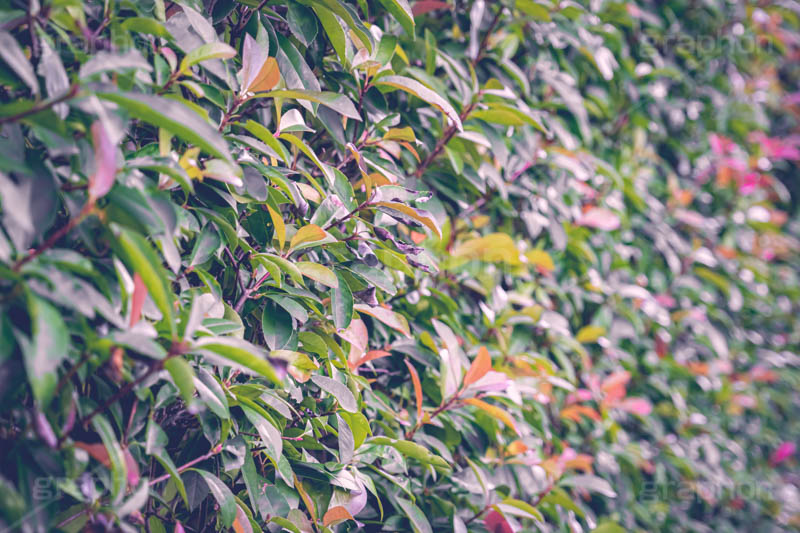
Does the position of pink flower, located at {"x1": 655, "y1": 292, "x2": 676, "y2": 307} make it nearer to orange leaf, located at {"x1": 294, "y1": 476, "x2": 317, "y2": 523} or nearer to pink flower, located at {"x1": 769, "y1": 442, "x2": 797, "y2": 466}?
pink flower, located at {"x1": 769, "y1": 442, "x2": 797, "y2": 466}

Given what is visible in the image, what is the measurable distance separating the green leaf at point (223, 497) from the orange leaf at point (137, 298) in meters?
0.30

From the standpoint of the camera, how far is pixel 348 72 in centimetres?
107

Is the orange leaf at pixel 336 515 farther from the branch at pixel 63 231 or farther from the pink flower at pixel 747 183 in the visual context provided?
the pink flower at pixel 747 183

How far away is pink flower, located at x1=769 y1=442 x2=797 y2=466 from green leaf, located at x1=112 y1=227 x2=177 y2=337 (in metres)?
2.71

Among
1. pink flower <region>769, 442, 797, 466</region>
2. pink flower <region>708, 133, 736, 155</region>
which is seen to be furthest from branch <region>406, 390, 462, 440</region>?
pink flower <region>769, 442, 797, 466</region>

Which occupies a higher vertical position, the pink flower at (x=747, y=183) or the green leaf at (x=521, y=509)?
the pink flower at (x=747, y=183)

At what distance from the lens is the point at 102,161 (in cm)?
60

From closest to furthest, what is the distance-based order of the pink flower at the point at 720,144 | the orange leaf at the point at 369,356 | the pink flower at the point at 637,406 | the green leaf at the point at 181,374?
the green leaf at the point at 181,374 < the orange leaf at the point at 369,356 < the pink flower at the point at 637,406 < the pink flower at the point at 720,144

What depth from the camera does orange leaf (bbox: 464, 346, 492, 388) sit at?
111 centimetres

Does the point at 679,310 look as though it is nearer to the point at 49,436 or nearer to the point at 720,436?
the point at 720,436

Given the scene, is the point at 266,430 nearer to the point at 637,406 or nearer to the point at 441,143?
the point at 441,143

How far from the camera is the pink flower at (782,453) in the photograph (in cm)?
244

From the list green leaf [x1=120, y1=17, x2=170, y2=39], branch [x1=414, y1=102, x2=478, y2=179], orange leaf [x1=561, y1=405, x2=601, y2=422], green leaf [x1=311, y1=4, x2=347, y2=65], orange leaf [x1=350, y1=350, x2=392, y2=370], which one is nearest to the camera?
green leaf [x1=120, y1=17, x2=170, y2=39]

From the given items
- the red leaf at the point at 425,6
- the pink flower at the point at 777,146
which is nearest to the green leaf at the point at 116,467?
the red leaf at the point at 425,6
